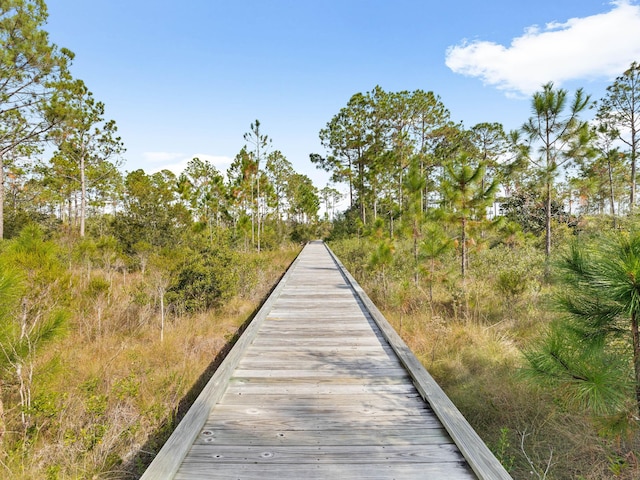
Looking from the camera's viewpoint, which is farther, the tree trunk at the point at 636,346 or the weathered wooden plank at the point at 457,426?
the tree trunk at the point at 636,346

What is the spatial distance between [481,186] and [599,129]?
1938cm

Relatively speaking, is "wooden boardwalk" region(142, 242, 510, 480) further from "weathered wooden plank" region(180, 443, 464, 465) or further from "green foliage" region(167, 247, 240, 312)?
"green foliage" region(167, 247, 240, 312)

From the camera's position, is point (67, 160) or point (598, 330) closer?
point (598, 330)

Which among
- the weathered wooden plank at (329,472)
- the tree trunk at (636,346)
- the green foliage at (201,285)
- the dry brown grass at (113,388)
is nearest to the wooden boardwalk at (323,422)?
the weathered wooden plank at (329,472)

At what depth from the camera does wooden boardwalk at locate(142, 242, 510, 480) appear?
5.91 feet

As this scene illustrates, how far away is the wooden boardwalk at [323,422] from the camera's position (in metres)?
1.80

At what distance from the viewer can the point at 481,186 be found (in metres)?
7.88

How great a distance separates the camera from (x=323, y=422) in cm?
226

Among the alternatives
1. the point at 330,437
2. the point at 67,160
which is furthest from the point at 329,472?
the point at 67,160

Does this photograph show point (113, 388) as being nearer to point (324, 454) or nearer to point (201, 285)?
point (324, 454)

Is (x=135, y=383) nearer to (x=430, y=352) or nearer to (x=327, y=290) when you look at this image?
(x=430, y=352)

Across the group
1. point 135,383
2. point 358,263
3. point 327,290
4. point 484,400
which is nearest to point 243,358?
point 135,383

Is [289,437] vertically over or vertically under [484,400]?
over

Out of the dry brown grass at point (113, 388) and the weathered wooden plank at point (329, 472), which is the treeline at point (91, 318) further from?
the weathered wooden plank at point (329, 472)
